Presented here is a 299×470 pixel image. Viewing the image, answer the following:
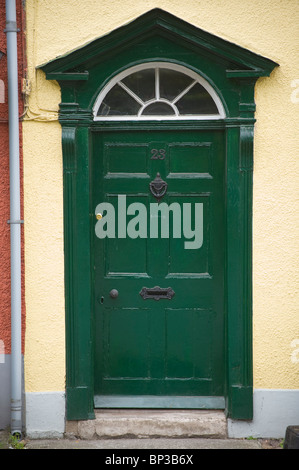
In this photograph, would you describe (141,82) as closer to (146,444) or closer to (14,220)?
(14,220)

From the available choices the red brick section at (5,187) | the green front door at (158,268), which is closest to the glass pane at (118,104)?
the green front door at (158,268)

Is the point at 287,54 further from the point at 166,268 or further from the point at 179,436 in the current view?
the point at 179,436

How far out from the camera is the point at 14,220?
511cm

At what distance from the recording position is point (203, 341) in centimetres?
539

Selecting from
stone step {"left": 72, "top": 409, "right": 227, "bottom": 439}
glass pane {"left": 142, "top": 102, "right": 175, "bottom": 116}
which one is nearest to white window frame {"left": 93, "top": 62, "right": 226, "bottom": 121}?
glass pane {"left": 142, "top": 102, "right": 175, "bottom": 116}

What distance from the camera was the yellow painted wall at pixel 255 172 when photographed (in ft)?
16.6

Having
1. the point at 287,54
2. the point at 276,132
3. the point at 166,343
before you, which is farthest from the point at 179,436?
the point at 287,54

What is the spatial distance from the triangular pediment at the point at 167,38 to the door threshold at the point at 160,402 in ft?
9.34

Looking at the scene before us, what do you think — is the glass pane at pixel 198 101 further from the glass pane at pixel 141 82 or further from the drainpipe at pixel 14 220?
the drainpipe at pixel 14 220

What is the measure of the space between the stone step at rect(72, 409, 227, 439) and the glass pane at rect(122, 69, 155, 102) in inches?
112

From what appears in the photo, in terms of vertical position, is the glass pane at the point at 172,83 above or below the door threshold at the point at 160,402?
above

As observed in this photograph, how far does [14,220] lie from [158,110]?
1.59 m

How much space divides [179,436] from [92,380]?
904mm

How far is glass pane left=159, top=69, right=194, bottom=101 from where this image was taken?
5.25 m
